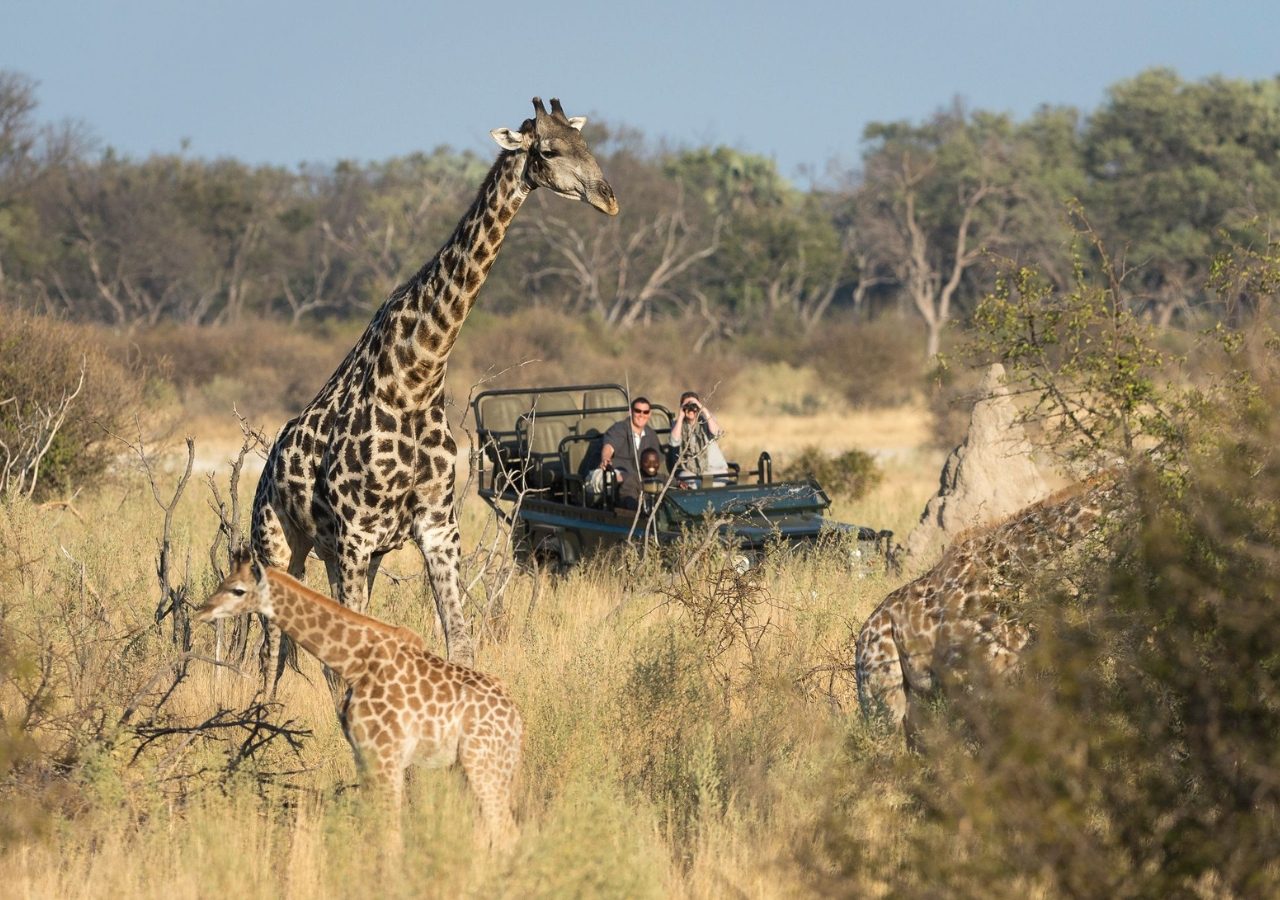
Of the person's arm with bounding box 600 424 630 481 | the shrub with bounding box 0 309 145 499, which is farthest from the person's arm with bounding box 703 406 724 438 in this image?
the shrub with bounding box 0 309 145 499

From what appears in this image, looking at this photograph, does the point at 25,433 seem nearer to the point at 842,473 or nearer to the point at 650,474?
the point at 650,474

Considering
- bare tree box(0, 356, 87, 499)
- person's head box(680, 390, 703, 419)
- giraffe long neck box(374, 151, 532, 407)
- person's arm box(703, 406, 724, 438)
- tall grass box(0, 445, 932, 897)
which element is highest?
giraffe long neck box(374, 151, 532, 407)

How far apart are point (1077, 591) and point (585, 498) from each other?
6.86 meters

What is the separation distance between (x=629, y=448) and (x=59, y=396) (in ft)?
19.9

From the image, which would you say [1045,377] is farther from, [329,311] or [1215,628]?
[329,311]

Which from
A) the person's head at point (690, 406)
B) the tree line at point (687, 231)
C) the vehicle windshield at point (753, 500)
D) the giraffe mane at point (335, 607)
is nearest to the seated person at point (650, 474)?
the vehicle windshield at point (753, 500)

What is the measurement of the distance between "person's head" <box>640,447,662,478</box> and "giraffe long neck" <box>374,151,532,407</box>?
15.1 ft

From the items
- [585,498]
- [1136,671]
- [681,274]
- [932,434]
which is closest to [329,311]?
[681,274]

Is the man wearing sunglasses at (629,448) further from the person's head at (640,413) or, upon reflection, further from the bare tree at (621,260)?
the bare tree at (621,260)

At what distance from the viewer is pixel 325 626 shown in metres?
5.95

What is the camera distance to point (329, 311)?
2383 inches

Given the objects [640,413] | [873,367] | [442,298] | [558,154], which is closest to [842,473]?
[640,413]

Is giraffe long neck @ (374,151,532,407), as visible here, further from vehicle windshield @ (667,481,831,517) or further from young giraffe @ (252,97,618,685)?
vehicle windshield @ (667,481,831,517)

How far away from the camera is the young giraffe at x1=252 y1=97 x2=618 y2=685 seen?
7.72m
